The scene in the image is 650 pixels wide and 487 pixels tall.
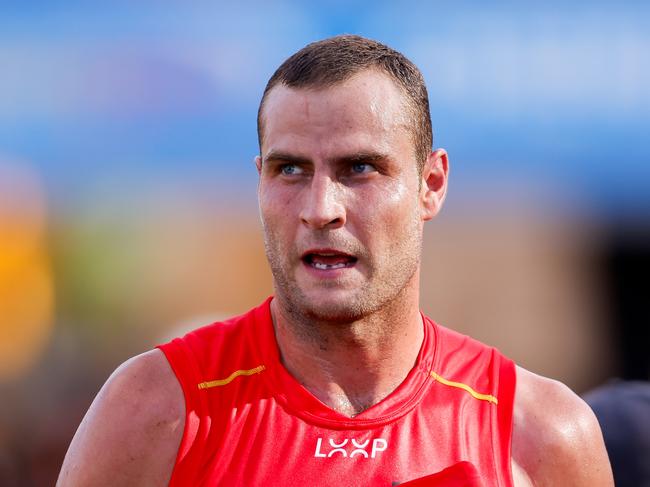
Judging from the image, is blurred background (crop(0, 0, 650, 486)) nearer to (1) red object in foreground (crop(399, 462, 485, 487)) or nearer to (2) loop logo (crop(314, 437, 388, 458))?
(2) loop logo (crop(314, 437, 388, 458))

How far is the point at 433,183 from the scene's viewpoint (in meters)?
2.81

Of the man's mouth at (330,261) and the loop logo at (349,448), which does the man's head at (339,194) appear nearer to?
the man's mouth at (330,261)

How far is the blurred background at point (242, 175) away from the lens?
7.15 meters

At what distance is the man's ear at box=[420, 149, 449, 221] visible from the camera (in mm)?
2736

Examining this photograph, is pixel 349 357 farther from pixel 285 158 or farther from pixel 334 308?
pixel 285 158

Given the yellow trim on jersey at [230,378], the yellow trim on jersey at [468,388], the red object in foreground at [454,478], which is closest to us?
the red object in foreground at [454,478]

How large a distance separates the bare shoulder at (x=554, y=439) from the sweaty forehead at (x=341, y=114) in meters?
0.87

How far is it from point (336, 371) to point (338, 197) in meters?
0.54

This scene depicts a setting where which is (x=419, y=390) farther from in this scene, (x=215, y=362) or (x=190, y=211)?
(x=190, y=211)

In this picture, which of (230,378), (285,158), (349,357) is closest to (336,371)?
(349,357)

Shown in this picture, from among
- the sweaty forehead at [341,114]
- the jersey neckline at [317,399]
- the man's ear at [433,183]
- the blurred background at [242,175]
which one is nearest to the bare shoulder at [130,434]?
the jersey neckline at [317,399]

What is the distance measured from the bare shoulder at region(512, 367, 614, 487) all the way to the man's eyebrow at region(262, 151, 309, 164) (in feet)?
3.09

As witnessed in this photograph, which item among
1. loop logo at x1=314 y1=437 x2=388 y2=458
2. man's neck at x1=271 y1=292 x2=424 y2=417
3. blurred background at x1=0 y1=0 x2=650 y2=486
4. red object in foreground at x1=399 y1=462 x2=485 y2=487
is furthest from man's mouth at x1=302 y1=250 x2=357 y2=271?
blurred background at x1=0 y1=0 x2=650 y2=486

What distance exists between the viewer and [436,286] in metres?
7.57
